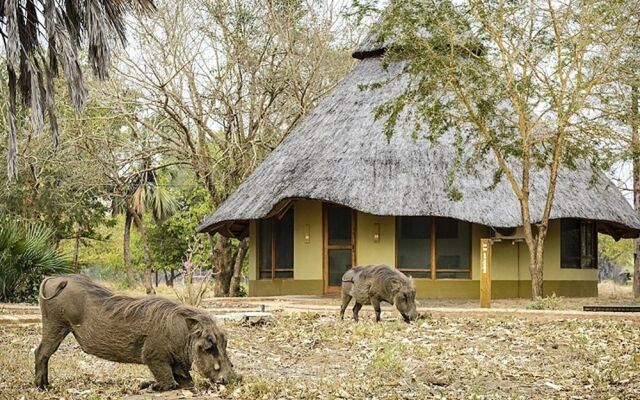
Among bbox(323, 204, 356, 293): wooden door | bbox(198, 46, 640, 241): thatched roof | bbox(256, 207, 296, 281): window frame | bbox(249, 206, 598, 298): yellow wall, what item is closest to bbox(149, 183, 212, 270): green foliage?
bbox(198, 46, 640, 241): thatched roof

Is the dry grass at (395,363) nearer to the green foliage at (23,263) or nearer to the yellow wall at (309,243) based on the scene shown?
the green foliage at (23,263)

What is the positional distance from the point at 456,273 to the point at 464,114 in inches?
152

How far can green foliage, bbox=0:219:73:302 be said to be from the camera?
18234 mm

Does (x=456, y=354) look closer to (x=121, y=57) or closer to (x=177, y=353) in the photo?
(x=177, y=353)

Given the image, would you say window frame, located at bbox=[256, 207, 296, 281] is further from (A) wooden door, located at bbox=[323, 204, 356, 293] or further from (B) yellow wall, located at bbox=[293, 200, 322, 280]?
(A) wooden door, located at bbox=[323, 204, 356, 293]

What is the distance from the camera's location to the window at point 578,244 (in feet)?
76.6

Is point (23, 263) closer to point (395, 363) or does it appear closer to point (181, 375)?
point (395, 363)

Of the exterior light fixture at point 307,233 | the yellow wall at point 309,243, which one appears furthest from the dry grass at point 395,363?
the exterior light fixture at point 307,233

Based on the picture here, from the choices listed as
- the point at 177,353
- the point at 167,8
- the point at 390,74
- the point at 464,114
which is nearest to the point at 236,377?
the point at 177,353

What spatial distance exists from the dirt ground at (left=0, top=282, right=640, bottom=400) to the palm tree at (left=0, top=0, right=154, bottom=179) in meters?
3.00

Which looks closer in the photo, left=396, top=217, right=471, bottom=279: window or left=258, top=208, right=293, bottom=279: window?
left=396, top=217, right=471, bottom=279: window

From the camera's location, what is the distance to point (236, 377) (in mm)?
7805

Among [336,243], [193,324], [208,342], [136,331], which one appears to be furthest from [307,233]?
[208,342]

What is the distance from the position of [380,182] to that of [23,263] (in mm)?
7407
